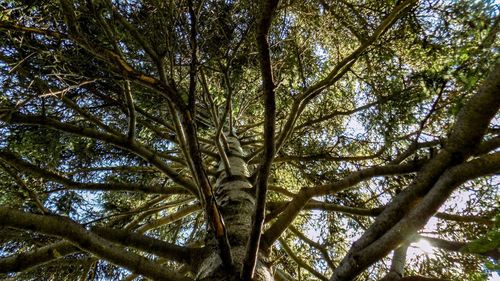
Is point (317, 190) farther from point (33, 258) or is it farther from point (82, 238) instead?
point (33, 258)

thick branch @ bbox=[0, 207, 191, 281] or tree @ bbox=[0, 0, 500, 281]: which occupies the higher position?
tree @ bbox=[0, 0, 500, 281]

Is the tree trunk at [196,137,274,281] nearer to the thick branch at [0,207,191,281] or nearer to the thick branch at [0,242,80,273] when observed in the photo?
the thick branch at [0,207,191,281]

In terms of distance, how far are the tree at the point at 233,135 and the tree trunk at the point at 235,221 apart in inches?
0.6

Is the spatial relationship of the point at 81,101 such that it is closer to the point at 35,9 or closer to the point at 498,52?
the point at 35,9

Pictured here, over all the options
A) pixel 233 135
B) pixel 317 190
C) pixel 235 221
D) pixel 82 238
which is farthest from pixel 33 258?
pixel 233 135

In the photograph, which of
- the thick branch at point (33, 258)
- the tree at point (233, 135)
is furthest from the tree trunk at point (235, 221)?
the thick branch at point (33, 258)

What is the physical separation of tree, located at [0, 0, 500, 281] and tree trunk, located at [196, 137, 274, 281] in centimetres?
1

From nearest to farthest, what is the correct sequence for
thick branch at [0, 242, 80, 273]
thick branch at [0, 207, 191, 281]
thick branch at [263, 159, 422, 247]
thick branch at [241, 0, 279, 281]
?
thick branch at [241, 0, 279, 281] → thick branch at [0, 207, 191, 281] → thick branch at [0, 242, 80, 273] → thick branch at [263, 159, 422, 247]

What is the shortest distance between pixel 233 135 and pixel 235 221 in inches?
101

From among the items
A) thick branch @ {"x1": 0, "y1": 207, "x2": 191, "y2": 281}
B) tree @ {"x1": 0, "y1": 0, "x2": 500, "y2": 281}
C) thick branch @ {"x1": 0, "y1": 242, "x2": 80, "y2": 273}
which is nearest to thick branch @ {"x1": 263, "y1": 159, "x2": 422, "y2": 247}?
tree @ {"x1": 0, "y1": 0, "x2": 500, "y2": 281}

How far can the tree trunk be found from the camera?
204 centimetres

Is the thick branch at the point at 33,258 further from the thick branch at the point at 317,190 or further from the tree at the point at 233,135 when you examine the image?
the thick branch at the point at 317,190

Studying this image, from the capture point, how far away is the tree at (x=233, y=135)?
5.28 feet

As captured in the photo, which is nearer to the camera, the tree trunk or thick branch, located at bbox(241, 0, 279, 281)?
thick branch, located at bbox(241, 0, 279, 281)
